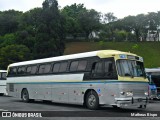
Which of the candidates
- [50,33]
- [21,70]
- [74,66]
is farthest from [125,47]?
[74,66]

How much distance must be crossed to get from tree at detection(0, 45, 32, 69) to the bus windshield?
151 feet

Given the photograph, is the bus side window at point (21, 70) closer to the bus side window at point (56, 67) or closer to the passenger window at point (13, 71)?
the passenger window at point (13, 71)

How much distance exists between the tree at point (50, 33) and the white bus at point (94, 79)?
137 feet

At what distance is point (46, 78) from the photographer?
72.3ft

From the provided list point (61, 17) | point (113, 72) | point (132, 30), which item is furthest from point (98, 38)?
point (113, 72)

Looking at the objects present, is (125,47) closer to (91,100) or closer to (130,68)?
(91,100)

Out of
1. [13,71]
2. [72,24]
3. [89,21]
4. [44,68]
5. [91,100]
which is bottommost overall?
[91,100]

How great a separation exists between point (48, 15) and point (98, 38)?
42.6 m

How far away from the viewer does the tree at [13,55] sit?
61.6 meters

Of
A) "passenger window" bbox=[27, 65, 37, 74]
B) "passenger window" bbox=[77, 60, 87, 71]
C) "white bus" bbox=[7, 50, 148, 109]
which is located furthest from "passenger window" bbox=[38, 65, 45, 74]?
"passenger window" bbox=[77, 60, 87, 71]

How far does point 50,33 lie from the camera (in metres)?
66.4

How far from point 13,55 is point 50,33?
336 inches

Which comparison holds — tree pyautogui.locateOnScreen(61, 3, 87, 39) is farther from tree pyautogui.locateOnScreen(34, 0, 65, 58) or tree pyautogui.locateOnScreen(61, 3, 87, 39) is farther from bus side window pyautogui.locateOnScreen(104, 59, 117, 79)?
bus side window pyautogui.locateOnScreen(104, 59, 117, 79)

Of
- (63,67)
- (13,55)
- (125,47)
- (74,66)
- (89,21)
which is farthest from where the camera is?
(89,21)
